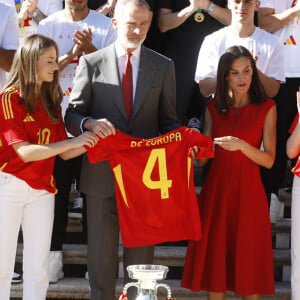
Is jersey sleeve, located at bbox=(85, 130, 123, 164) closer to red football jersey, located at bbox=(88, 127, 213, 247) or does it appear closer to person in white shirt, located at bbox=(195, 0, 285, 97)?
red football jersey, located at bbox=(88, 127, 213, 247)

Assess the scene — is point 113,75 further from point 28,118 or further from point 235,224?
point 235,224

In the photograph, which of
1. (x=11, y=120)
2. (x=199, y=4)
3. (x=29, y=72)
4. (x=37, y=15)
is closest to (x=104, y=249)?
(x=11, y=120)

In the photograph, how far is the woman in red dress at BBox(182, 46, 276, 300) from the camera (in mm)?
4551

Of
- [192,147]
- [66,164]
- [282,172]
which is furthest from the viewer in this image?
[282,172]

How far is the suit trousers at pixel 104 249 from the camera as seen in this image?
4.43m

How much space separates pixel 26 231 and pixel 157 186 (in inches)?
35.5

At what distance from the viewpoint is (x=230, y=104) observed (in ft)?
15.6

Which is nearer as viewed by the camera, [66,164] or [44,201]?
[44,201]

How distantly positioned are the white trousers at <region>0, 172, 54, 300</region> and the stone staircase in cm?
93

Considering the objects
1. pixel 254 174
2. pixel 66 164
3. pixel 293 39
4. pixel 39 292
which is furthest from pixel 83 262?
pixel 293 39

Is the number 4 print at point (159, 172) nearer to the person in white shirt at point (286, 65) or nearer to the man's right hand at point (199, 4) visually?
the person in white shirt at point (286, 65)

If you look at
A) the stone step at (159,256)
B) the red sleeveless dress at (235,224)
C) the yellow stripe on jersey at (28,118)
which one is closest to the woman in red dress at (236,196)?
the red sleeveless dress at (235,224)

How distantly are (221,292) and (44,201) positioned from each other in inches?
52.2

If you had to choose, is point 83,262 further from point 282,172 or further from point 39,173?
point 282,172
